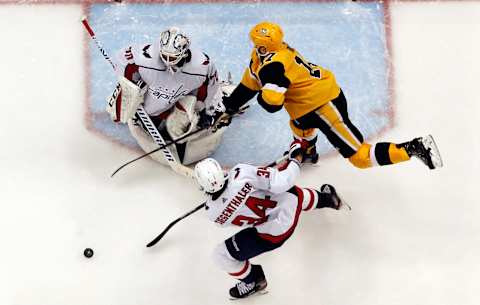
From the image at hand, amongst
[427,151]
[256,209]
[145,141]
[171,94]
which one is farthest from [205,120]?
[427,151]

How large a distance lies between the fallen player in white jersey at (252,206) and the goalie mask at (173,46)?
573mm

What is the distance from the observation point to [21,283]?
4.85m

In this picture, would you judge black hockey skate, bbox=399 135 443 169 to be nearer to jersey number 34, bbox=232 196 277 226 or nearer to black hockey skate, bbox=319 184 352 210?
black hockey skate, bbox=319 184 352 210

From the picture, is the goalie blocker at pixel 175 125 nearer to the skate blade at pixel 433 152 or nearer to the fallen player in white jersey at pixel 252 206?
the fallen player in white jersey at pixel 252 206

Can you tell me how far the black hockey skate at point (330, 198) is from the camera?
4863 mm

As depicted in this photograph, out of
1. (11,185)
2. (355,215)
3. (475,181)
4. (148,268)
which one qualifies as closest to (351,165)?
(355,215)

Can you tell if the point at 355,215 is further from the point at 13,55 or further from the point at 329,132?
the point at 13,55

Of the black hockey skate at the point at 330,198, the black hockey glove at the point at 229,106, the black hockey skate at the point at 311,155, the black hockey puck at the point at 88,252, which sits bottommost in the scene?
the black hockey puck at the point at 88,252

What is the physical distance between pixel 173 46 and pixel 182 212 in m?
0.95

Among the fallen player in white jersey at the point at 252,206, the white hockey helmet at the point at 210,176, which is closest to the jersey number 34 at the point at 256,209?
the fallen player in white jersey at the point at 252,206

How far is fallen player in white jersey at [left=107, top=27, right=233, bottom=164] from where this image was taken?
15.2 ft

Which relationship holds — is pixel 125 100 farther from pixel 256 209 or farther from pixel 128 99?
pixel 256 209

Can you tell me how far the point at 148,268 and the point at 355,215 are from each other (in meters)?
1.07

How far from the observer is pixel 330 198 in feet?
16.1
